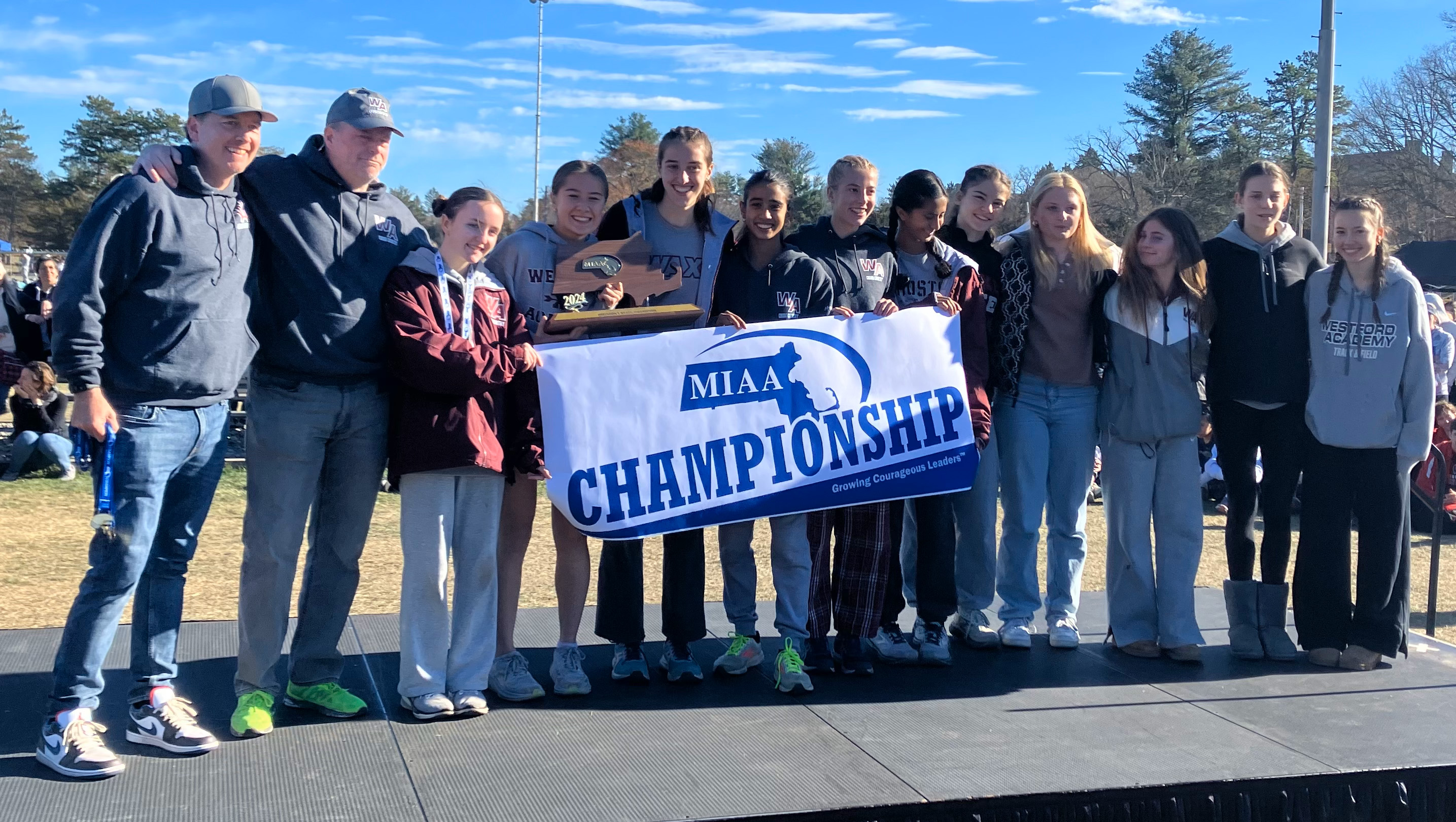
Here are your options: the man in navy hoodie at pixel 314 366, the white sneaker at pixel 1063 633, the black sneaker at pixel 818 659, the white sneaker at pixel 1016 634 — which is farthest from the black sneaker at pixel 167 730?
the white sneaker at pixel 1063 633

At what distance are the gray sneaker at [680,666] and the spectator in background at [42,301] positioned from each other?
962cm

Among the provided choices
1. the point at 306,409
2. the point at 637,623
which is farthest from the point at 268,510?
the point at 637,623

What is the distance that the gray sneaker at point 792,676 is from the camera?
4.18 metres

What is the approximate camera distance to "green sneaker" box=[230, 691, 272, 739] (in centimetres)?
355

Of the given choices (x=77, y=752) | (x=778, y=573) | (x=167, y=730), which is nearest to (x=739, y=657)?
(x=778, y=573)

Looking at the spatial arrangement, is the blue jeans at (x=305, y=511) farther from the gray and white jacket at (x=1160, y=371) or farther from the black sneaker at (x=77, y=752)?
the gray and white jacket at (x=1160, y=371)

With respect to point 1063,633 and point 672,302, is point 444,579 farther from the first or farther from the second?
point 1063,633

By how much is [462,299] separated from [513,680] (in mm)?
1346

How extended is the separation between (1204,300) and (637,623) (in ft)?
8.68

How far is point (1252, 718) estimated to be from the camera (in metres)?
4.04

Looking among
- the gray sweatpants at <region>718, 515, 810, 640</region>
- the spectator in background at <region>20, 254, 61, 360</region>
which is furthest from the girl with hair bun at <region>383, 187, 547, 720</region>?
the spectator in background at <region>20, 254, 61, 360</region>

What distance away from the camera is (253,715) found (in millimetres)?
3574

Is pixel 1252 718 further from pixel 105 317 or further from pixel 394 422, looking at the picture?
pixel 105 317

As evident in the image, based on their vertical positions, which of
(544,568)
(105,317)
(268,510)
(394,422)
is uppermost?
(105,317)
